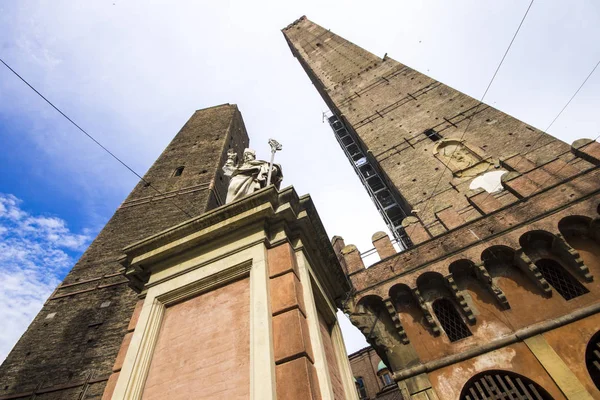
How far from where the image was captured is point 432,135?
15.4m

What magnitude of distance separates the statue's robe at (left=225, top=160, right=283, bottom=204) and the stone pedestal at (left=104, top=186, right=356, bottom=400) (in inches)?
28.6

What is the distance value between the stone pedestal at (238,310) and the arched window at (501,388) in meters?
4.21

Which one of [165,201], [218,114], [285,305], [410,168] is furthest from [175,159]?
[285,305]

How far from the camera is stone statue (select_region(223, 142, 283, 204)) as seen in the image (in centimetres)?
415

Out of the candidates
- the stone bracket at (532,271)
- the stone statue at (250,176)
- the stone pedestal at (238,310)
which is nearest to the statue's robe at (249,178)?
the stone statue at (250,176)

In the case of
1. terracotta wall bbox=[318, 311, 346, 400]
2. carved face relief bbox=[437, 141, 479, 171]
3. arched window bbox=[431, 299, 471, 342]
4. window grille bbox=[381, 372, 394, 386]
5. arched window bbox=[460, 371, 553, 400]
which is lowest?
terracotta wall bbox=[318, 311, 346, 400]

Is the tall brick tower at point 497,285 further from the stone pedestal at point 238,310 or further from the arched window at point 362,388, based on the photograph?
the arched window at point 362,388

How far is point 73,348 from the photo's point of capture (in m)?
6.50

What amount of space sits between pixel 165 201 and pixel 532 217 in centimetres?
1034

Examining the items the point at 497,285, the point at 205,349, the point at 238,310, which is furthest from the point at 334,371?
the point at 497,285

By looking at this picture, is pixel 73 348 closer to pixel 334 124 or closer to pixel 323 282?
pixel 323 282

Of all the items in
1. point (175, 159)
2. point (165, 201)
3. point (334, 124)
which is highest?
point (334, 124)

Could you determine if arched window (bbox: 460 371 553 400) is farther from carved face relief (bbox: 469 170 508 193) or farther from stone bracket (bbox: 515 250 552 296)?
carved face relief (bbox: 469 170 508 193)

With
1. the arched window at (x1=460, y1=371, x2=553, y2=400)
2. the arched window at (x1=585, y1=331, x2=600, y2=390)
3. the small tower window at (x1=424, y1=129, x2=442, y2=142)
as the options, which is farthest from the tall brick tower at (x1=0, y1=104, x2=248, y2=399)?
the small tower window at (x1=424, y1=129, x2=442, y2=142)
